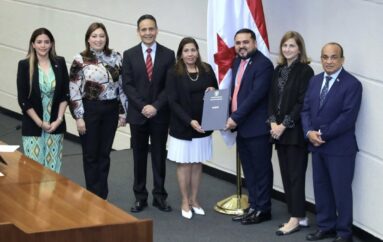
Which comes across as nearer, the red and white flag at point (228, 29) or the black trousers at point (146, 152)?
the red and white flag at point (228, 29)

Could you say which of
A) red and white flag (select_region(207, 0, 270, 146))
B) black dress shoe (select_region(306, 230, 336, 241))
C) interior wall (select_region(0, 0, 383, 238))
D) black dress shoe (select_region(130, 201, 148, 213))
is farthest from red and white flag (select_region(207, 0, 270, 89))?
black dress shoe (select_region(306, 230, 336, 241))

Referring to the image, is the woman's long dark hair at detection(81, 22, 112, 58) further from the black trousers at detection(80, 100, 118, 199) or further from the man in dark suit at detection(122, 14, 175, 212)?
the black trousers at detection(80, 100, 118, 199)

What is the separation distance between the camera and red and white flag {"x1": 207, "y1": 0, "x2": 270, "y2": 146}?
23.1 ft

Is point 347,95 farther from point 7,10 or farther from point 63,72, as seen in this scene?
point 7,10

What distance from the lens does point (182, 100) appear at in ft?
22.7

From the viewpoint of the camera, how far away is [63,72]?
6867 millimetres

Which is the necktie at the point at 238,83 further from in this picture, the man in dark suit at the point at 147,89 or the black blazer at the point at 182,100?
the man in dark suit at the point at 147,89

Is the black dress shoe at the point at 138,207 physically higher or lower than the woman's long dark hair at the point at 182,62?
lower

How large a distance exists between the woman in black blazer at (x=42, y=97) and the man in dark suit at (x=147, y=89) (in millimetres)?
529

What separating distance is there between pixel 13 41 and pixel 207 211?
15.7 ft

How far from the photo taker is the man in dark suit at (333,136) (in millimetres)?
6246

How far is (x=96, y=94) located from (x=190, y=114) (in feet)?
2.48

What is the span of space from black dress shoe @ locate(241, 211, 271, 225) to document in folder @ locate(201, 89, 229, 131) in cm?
→ 75

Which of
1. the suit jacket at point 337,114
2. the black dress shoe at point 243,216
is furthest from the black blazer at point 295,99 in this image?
the black dress shoe at point 243,216
